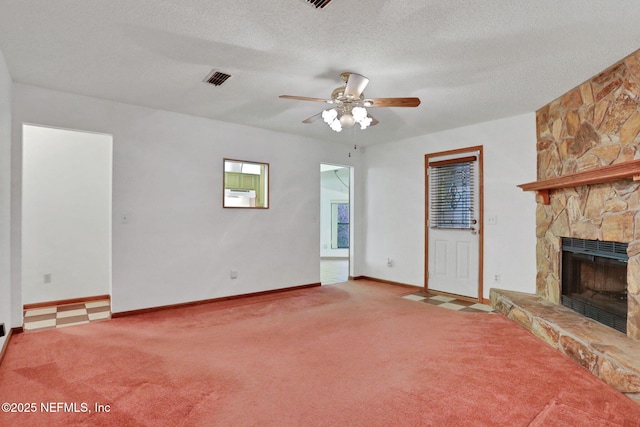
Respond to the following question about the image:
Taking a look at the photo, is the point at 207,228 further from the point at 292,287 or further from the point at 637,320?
the point at 637,320

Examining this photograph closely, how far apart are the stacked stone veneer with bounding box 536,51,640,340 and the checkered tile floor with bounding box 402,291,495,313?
712mm

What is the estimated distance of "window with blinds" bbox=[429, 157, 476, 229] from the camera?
4910 millimetres

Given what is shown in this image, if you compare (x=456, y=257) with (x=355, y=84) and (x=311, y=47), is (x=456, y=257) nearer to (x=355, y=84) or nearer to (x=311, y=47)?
(x=355, y=84)

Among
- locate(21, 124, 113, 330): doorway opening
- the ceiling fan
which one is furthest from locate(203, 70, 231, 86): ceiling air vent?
locate(21, 124, 113, 330): doorway opening

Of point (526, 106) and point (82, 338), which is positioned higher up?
point (526, 106)

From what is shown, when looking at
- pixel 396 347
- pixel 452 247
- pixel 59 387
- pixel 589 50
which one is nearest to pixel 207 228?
pixel 59 387

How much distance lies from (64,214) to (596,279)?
6.14m

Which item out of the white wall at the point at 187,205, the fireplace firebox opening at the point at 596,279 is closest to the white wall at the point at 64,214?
the white wall at the point at 187,205

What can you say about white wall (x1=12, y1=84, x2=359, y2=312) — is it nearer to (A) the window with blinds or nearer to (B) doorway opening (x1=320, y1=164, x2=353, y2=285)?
(A) the window with blinds

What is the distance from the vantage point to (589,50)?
2.66 meters

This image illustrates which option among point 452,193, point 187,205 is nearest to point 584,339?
point 452,193

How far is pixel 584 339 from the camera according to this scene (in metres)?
2.61

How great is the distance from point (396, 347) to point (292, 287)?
265 cm

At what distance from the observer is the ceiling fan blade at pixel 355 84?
8.94 ft
